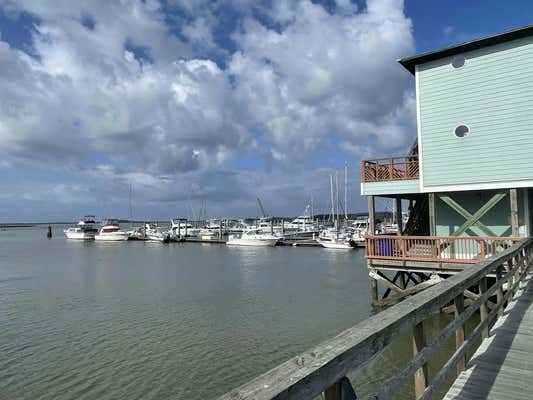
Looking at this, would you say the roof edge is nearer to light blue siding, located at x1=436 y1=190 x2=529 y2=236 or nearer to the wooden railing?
light blue siding, located at x1=436 y1=190 x2=529 y2=236

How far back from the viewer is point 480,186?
12.7 metres

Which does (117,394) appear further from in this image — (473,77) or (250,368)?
(473,77)

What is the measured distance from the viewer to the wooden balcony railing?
1416cm

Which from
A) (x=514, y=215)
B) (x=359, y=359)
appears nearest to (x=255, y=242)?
(x=514, y=215)

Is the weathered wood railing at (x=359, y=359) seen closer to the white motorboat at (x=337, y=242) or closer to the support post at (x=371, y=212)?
the support post at (x=371, y=212)

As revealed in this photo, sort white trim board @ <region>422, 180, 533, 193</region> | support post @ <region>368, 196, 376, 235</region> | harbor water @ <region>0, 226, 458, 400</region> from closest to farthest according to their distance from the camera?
1. harbor water @ <region>0, 226, 458, 400</region>
2. white trim board @ <region>422, 180, 533, 193</region>
3. support post @ <region>368, 196, 376, 235</region>

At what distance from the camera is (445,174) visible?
13312 mm

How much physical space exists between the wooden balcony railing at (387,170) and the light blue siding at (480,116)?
0.64 m

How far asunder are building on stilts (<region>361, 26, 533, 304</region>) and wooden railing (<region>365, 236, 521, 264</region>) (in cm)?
3

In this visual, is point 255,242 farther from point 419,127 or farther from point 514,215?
point 514,215

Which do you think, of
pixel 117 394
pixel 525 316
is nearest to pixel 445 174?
pixel 525 316

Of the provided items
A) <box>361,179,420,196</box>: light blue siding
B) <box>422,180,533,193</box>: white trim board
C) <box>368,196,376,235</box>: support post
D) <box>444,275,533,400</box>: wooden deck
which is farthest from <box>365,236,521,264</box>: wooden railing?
<box>444,275,533,400</box>: wooden deck

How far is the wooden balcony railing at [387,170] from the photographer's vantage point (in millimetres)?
14156

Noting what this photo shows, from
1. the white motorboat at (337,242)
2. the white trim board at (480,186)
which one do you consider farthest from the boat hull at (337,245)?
the white trim board at (480,186)
